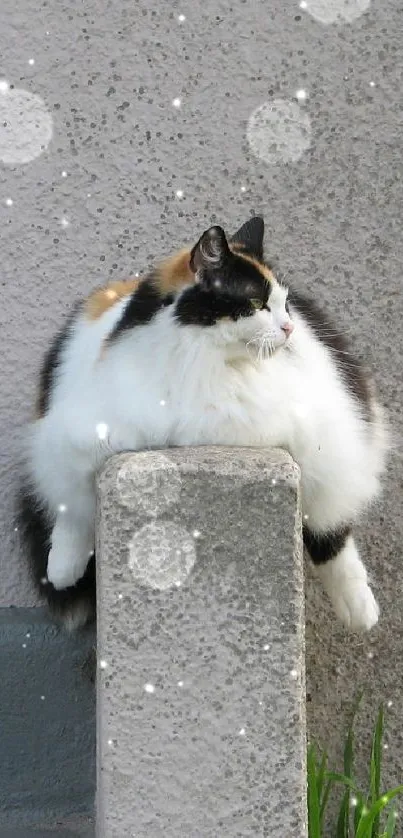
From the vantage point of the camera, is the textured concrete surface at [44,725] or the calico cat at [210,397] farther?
the textured concrete surface at [44,725]

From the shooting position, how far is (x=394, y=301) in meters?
2.41

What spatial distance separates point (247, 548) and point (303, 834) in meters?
0.35

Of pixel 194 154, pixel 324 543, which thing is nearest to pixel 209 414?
pixel 324 543

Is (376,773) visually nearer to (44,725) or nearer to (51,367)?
(44,725)

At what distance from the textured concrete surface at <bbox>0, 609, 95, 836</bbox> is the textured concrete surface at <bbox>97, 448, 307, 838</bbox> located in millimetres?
739

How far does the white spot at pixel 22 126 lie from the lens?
2.41 meters

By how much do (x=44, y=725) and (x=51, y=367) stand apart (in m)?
0.68

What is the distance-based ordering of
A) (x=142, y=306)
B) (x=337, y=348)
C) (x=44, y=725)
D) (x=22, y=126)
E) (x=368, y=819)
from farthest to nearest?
(x=22, y=126), (x=44, y=725), (x=337, y=348), (x=368, y=819), (x=142, y=306)

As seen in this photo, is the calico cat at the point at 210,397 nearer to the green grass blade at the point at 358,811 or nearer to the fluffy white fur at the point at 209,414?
the fluffy white fur at the point at 209,414

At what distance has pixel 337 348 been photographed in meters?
2.00


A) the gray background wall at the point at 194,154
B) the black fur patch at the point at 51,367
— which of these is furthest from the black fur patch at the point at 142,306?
the gray background wall at the point at 194,154

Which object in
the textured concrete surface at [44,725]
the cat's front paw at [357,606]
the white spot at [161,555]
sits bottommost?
the textured concrete surface at [44,725]

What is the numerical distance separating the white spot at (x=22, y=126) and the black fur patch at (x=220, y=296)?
946mm

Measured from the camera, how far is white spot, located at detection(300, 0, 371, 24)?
2.45m
